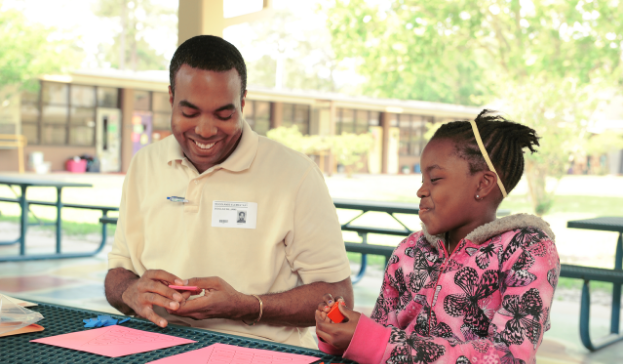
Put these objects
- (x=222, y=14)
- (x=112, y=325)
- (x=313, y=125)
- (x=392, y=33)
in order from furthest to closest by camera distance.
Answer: (x=313, y=125)
(x=392, y=33)
(x=222, y=14)
(x=112, y=325)

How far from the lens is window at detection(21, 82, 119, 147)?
19219 millimetres

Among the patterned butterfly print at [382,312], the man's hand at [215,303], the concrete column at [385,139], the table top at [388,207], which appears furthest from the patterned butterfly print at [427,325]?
the concrete column at [385,139]

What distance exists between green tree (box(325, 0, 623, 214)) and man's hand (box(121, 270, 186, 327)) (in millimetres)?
10636

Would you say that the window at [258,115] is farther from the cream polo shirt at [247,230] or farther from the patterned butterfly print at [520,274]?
the patterned butterfly print at [520,274]

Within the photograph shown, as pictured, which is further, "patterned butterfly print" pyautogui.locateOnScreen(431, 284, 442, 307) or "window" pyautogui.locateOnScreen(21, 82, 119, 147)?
"window" pyautogui.locateOnScreen(21, 82, 119, 147)

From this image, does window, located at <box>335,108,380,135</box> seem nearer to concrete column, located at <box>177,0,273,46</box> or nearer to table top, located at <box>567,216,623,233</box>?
table top, located at <box>567,216,623,233</box>

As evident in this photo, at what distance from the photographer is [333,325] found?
4.12 ft

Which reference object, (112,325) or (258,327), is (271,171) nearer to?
(258,327)

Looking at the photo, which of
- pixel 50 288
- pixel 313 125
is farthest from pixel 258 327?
pixel 313 125

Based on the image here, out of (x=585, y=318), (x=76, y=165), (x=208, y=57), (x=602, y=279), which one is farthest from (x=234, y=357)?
(x=76, y=165)

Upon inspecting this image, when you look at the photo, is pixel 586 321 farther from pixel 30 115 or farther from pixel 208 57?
pixel 30 115

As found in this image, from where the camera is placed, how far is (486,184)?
4.88 ft

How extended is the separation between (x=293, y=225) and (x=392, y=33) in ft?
34.4

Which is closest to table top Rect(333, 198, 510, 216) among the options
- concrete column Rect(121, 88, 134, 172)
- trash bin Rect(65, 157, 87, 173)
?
trash bin Rect(65, 157, 87, 173)
